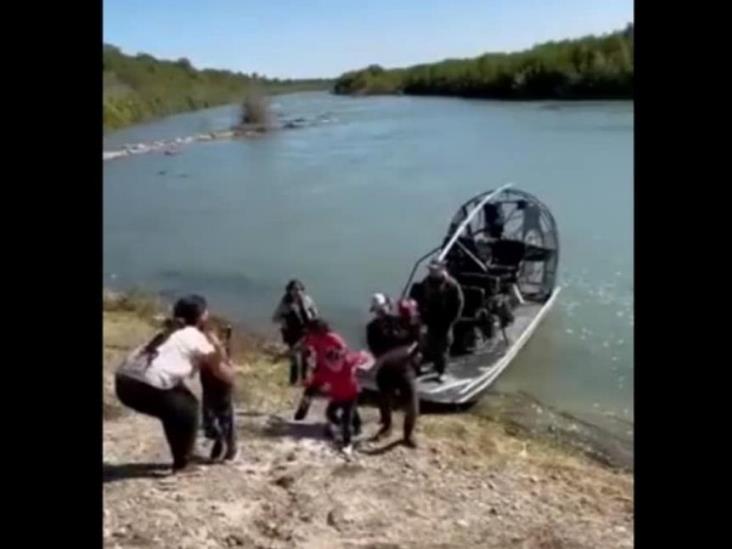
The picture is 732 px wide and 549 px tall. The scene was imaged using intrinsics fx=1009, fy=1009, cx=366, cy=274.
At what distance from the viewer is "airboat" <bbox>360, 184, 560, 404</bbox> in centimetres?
652

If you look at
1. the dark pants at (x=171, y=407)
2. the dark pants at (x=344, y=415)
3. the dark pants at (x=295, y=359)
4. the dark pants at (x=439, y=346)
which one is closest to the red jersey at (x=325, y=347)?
the dark pants at (x=344, y=415)

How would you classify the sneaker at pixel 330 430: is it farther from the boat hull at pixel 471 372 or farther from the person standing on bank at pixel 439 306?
the person standing on bank at pixel 439 306

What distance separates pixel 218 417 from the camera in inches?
175

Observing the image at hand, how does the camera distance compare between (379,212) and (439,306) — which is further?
(379,212)

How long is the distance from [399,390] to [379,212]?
32.3ft

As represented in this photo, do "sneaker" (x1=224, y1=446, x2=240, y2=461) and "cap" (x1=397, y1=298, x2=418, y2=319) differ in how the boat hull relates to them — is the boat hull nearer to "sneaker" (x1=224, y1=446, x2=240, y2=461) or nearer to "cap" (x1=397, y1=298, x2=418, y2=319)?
"cap" (x1=397, y1=298, x2=418, y2=319)

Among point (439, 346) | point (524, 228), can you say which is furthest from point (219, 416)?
point (524, 228)

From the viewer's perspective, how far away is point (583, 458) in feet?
19.1

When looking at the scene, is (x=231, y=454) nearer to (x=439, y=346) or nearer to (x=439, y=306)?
(x=439, y=306)

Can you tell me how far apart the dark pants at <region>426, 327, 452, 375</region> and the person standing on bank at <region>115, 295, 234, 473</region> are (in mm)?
2143

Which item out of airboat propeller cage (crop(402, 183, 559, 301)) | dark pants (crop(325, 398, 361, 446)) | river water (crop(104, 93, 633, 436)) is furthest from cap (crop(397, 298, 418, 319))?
airboat propeller cage (crop(402, 183, 559, 301))

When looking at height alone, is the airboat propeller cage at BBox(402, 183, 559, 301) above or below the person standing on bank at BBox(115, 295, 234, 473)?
above

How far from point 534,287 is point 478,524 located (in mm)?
4973

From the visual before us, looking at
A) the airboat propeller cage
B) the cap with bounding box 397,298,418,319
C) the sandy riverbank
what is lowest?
the sandy riverbank
